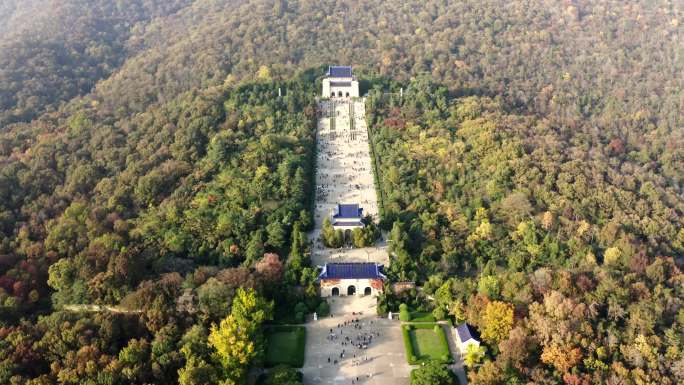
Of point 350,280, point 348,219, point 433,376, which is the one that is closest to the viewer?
point 433,376

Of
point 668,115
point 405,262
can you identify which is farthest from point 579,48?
point 405,262

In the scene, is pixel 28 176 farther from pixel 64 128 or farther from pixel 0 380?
pixel 0 380

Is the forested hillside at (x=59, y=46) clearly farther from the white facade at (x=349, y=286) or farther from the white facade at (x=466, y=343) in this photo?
the white facade at (x=466, y=343)

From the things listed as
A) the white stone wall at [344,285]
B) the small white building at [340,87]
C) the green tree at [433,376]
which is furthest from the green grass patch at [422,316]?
the small white building at [340,87]

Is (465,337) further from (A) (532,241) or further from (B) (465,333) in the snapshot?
(A) (532,241)

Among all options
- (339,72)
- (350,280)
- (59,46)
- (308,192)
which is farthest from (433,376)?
(59,46)

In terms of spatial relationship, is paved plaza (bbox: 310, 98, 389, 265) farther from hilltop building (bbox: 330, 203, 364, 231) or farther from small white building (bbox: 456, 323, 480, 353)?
small white building (bbox: 456, 323, 480, 353)
